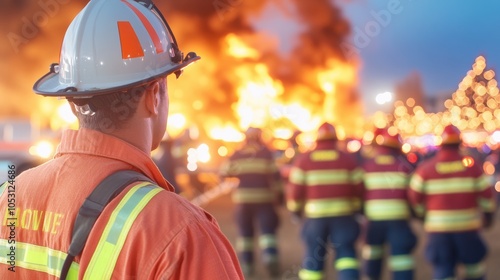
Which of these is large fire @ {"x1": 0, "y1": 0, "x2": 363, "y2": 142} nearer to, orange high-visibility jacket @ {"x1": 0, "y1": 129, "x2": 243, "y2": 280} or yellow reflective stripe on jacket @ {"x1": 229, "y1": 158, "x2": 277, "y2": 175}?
yellow reflective stripe on jacket @ {"x1": 229, "y1": 158, "x2": 277, "y2": 175}

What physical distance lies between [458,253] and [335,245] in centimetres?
117


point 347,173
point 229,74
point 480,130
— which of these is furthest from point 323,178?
point 480,130


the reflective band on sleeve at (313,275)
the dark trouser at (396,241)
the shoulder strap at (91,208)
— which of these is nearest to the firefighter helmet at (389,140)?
the dark trouser at (396,241)

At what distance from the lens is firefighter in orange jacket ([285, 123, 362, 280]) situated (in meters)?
7.03

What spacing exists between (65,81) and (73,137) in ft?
0.75

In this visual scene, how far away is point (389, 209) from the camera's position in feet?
23.4

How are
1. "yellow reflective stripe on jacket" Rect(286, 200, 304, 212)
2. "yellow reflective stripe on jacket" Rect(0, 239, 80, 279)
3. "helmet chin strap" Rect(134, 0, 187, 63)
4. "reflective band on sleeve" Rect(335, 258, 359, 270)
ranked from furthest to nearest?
"yellow reflective stripe on jacket" Rect(286, 200, 304, 212) → "reflective band on sleeve" Rect(335, 258, 359, 270) → "helmet chin strap" Rect(134, 0, 187, 63) → "yellow reflective stripe on jacket" Rect(0, 239, 80, 279)

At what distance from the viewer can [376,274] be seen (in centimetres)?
759

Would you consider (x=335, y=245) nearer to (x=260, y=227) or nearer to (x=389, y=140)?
(x=389, y=140)

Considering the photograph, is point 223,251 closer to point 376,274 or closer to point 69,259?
point 69,259

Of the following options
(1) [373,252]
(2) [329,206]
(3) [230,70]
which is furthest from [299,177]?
(3) [230,70]

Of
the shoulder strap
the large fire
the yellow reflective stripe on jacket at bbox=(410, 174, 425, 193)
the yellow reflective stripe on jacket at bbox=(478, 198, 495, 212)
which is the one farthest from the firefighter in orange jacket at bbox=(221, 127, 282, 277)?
the large fire

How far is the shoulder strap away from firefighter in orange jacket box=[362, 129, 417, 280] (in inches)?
226

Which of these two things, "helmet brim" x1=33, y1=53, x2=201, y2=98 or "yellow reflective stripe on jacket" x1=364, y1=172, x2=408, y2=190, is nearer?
"helmet brim" x1=33, y1=53, x2=201, y2=98
